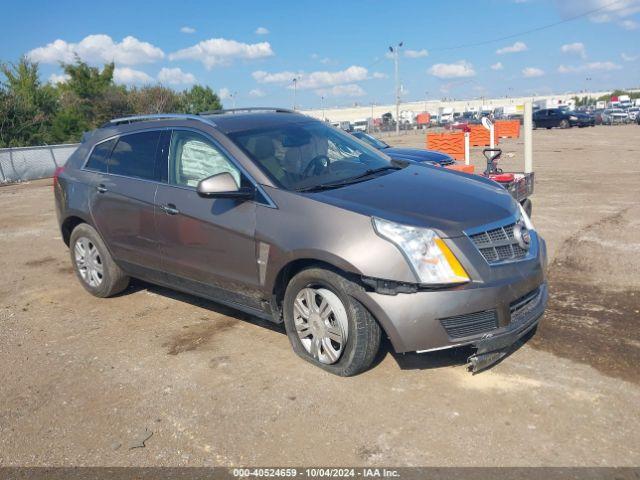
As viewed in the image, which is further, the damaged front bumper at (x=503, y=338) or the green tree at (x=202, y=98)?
the green tree at (x=202, y=98)

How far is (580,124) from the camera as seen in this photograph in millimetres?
41844

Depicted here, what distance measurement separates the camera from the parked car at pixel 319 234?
11.5ft

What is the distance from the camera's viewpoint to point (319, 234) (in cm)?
374

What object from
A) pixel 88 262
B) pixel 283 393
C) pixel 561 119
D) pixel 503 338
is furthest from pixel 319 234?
pixel 561 119

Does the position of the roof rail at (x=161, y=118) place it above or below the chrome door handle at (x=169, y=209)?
above

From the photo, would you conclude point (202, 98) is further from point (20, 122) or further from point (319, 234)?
point (319, 234)

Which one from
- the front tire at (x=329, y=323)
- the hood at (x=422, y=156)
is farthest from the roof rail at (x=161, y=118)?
the hood at (x=422, y=156)

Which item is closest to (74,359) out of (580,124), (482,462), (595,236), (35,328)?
(35,328)

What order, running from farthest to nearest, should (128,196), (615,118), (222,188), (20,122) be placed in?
(615,118)
(20,122)
(128,196)
(222,188)

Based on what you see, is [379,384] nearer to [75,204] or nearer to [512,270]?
[512,270]

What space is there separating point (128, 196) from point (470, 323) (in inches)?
126

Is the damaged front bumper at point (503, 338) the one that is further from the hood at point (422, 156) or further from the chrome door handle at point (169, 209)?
the hood at point (422, 156)

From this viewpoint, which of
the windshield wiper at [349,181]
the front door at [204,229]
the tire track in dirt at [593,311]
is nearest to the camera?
the tire track in dirt at [593,311]

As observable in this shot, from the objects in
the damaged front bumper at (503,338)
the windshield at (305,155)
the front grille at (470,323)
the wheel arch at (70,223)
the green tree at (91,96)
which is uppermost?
the green tree at (91,96)
